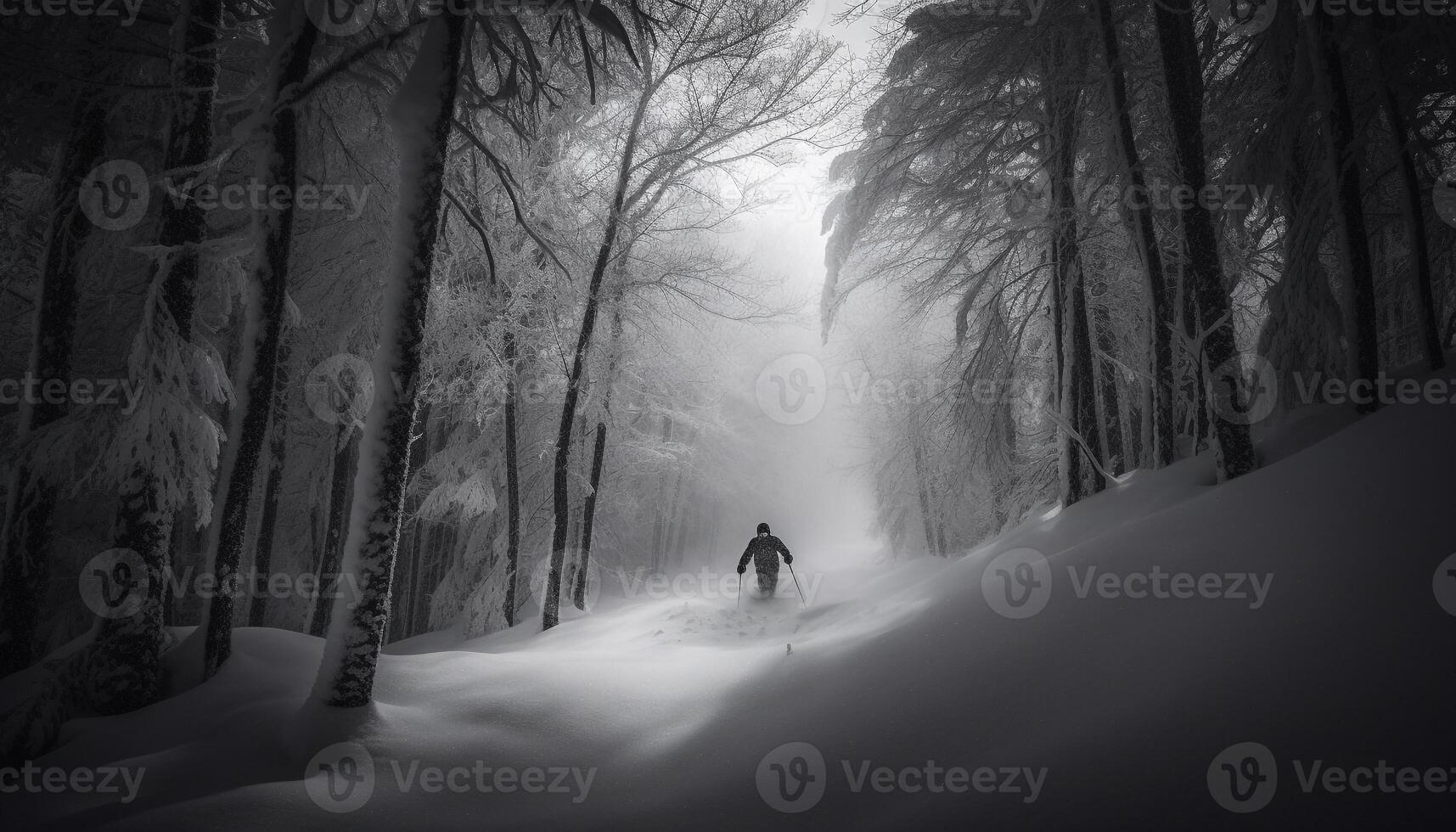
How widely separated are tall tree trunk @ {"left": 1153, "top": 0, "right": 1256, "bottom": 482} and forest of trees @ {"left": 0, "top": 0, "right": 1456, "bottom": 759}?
0.03m

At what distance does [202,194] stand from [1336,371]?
9.08 m

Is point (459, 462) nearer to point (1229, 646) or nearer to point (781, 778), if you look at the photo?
point (781, 778)

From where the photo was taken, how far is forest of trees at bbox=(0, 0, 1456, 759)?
3.87 metres

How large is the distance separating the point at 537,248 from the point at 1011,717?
351 inches

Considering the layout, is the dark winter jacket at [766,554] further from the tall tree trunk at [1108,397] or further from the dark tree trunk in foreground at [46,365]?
the dark tree trunk in foreground at [46,365]

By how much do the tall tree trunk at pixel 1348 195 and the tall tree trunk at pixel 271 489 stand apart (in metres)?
12.4

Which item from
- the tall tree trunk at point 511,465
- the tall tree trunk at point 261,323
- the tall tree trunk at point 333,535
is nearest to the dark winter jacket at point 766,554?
the tall tree trunk at point 511,465

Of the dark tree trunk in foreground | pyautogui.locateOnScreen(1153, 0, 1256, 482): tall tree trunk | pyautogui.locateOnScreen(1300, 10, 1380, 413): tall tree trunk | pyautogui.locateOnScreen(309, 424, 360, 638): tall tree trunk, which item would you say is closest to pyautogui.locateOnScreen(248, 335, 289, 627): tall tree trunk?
pyautogui.locateOnScreen(309, 424, 360, 638): tall tree trunk

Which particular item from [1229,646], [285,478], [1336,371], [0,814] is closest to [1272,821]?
[1229,646]

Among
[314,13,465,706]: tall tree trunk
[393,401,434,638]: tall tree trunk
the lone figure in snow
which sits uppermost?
[314,13,465,706]: tall tree trunk

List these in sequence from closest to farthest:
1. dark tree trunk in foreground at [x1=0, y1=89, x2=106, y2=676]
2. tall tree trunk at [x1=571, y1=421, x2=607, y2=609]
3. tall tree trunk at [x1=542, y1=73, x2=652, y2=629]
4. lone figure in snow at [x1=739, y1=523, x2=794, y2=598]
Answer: dark tree trunk in foreground at [x1=0, y1=89, x2=106, y2=676], tall tree trunk at [x1=542, y1=73, x2=652, y2=629], lone figure in snow at [x1=739, y1=523, x2=794, y2=598], tall tree trunk at [x1=571, y1=421, x2=607, y2=609]

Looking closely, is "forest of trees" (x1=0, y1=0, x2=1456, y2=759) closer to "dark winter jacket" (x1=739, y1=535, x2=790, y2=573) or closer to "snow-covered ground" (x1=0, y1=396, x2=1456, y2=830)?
"snow-covered ground" (x1=0, y1=396, x2=1456, y2=830)

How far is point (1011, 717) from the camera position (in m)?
2.64

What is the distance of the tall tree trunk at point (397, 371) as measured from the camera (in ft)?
10.8
